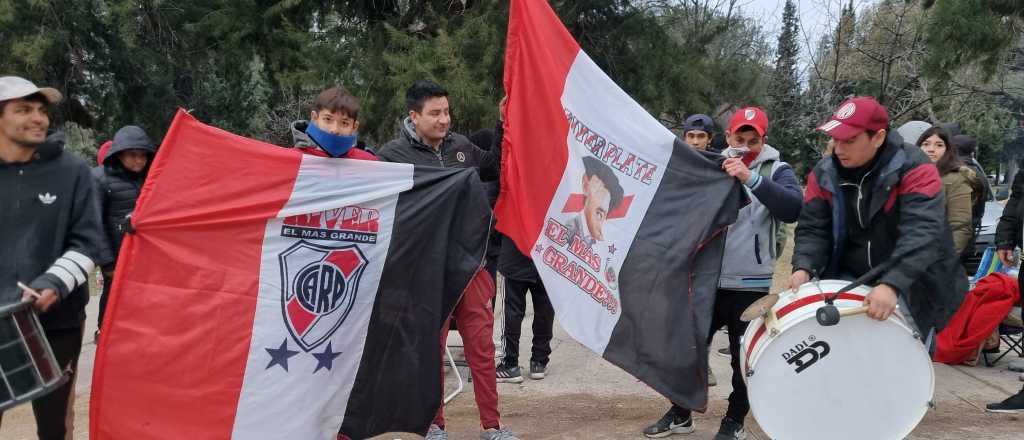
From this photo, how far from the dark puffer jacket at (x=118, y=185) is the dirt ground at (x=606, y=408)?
125cm

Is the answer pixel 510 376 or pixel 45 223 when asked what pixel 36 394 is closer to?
pixel 45 223

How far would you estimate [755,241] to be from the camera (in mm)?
4590

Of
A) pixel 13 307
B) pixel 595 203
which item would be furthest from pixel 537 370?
pixel 13 307

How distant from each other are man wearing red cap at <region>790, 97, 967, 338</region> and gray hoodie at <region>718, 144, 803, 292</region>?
310 millimetres

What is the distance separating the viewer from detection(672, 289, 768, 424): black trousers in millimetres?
4555

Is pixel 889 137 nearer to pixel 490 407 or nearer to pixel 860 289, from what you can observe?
pixel 860 289

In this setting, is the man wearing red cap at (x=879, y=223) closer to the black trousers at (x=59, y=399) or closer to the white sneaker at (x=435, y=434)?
the white sneaker at (x=435, y=434)

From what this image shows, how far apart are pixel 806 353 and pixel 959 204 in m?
3.06

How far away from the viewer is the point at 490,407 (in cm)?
448

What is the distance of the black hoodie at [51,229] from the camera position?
Answer: 3.44 meters

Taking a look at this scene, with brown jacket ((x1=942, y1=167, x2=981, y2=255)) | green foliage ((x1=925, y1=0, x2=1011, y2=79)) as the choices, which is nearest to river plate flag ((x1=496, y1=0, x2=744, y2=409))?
brown jacket ((x1=942, y1=167, x2=981, y2=255))

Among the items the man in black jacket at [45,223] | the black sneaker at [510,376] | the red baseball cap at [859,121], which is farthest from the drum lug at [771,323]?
the man in black jacket at [45,223]

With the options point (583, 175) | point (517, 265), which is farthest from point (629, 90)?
point (583, 175)

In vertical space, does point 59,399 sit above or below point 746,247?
below
